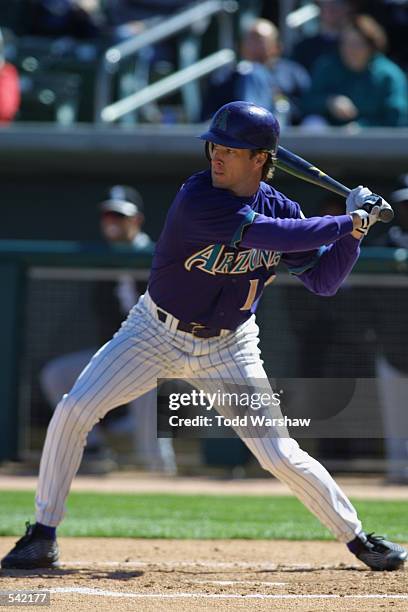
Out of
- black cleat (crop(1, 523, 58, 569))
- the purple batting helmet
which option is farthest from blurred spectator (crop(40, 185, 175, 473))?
the purple batting helmet

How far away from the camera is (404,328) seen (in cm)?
820

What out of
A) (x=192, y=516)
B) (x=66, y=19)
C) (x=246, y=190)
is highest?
(x=66, y=19)

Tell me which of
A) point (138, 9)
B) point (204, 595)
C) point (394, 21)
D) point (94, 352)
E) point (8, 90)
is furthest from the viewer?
point (138, 9)

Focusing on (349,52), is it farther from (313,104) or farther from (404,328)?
(404,328)

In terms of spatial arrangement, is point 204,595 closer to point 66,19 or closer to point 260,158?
point 260,158

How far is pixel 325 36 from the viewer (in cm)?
1009

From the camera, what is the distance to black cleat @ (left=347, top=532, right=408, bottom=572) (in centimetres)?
451

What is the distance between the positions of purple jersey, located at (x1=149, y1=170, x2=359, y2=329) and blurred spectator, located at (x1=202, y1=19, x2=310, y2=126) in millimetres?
4463

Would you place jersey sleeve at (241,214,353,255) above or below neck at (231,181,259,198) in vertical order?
below

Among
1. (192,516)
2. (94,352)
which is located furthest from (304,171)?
(94,352)

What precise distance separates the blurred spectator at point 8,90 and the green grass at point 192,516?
3903mm

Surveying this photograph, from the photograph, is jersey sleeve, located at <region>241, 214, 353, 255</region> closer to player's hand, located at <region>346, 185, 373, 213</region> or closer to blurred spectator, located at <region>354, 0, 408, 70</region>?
player's hand, located at <region>346, 185, 373, 213</region>

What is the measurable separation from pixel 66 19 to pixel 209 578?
7750mm

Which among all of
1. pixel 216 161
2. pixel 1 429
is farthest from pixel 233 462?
pixel 216 161
